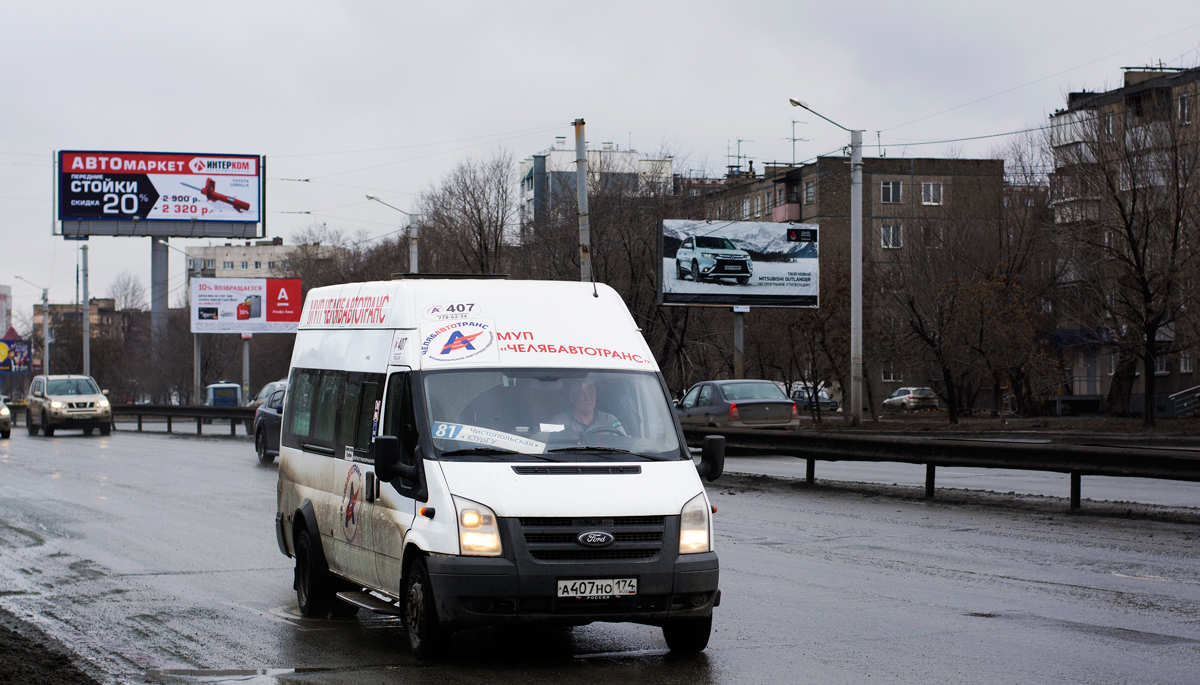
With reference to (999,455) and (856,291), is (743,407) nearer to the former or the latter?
(856,291)

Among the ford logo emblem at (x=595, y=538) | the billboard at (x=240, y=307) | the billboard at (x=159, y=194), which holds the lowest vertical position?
the ford logo emblem at (x=595, y=538)

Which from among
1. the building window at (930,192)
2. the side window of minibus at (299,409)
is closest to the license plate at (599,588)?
the side window of minibus at (299,409)

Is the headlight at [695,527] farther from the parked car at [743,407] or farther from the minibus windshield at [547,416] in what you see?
the parked car at [743,407]

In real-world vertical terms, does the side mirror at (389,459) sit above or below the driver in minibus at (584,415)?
below

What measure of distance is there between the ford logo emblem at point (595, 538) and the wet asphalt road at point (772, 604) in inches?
29.2

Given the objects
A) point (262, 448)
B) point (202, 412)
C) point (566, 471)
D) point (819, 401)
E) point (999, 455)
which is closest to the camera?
point (566, 471)

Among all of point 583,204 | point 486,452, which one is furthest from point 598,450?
point 583,204

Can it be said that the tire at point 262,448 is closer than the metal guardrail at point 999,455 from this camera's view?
No

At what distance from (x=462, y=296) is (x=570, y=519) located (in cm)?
199

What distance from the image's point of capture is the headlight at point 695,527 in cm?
687

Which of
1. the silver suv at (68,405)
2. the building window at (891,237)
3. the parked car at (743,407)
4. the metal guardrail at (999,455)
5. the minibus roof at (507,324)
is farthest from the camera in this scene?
the building window at (891,237)

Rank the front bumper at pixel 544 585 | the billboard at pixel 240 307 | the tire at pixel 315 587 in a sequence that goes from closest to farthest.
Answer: the front bumper at pixel 544 585, the tire at pixel 315 587, the billboard at pixel 240 307

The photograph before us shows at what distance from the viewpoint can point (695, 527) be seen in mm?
6930

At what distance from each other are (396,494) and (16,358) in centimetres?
10212
